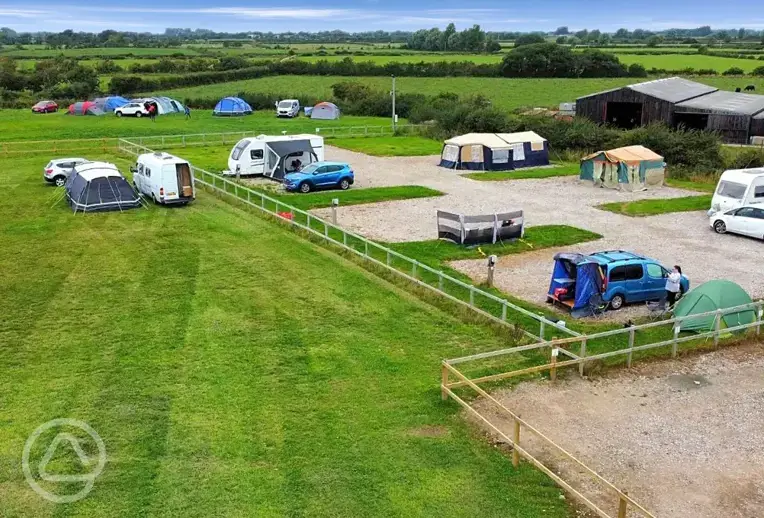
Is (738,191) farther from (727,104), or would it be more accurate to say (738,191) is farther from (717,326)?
(727,104)

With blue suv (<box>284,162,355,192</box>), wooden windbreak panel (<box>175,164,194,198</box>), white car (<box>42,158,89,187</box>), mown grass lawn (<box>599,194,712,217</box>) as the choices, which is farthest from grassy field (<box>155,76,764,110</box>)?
wooden windbreak panel (<box>175,164,194,198</box>)

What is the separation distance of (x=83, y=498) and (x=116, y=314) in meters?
7.52

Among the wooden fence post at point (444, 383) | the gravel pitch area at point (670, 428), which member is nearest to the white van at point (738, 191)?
the gravel pitch area at point (670, 428)

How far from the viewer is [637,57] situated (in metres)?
118

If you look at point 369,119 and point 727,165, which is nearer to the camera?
point 727,165

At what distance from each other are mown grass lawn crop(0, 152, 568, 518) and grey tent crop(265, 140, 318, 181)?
12576 millimetres

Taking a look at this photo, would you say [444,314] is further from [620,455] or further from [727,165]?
[727,165]

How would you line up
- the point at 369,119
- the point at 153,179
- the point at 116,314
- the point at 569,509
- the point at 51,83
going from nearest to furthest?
the point at 569,509
the point at 116,314
the point at 153,179
the point at 369,119
the point at 51,83

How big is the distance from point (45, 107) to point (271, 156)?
39.7m

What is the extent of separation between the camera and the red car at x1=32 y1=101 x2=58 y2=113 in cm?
6425

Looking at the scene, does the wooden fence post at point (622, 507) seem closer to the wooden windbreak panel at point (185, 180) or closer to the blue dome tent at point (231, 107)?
the wooden windbreak panel at point (185, 180)

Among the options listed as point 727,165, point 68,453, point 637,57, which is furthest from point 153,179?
point 637,57

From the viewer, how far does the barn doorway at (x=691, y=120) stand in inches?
1895

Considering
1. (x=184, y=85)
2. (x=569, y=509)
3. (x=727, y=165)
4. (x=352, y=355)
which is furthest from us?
(x=184, y=85)
